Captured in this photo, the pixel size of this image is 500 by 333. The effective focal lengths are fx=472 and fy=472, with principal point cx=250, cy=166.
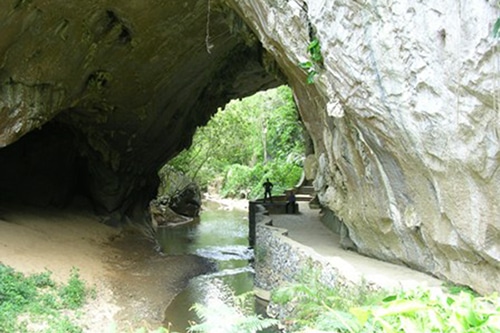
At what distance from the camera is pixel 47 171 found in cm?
1844

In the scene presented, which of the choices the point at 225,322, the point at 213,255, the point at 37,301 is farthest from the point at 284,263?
the point at 213,255

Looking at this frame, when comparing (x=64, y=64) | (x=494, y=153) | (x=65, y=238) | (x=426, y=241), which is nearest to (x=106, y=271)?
(x=65, y=238)

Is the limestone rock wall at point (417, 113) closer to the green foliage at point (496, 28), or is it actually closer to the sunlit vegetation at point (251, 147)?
the green foliage at point (496, 28)

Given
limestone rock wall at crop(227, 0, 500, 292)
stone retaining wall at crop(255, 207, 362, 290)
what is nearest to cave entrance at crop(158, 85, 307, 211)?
stone retaining wall at crop(255, 207, 362, 290)

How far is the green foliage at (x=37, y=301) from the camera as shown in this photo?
8.62m

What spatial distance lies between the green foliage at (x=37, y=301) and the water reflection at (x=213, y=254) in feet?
7.37

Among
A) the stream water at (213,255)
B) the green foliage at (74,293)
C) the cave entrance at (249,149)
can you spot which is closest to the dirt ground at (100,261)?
the green foliage at (74,293)

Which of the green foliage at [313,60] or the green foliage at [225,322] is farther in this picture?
the green foliage at [313,60]

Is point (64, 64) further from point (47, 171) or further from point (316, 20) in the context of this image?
point (316, 20)

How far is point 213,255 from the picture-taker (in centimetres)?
1862

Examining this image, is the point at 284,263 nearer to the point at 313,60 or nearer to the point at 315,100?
the point at 315,100

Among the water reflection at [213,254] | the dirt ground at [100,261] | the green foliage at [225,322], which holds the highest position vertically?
the green foliage at [225,322]

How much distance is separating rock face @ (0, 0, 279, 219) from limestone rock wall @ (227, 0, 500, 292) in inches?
197

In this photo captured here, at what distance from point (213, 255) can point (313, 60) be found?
462 inches
